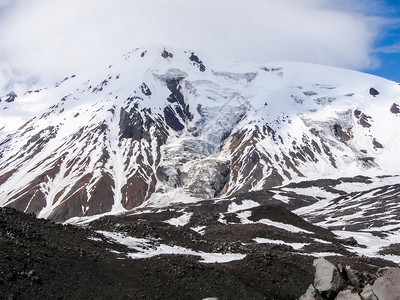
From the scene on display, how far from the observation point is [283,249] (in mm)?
49781

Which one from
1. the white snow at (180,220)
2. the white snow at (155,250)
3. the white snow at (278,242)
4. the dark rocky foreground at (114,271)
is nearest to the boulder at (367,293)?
the dark rocky foreground at (114,271)

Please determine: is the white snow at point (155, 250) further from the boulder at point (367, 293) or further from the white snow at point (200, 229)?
the boulder at point (367, 293)

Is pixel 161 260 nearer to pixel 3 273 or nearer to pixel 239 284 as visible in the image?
pixel 239 284

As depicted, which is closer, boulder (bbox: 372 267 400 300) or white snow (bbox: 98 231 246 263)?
boulder (bbox: 372 267 400 300)

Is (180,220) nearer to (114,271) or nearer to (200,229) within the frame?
(200,229)

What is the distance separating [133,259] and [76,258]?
5.09 m

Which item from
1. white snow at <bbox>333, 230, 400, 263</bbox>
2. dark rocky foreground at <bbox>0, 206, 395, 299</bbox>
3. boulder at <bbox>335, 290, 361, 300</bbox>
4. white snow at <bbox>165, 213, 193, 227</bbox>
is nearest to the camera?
boulder at <bbox>335, 290, 361, 300</bbox>

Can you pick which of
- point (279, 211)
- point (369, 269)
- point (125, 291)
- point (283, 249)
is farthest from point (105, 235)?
point (279, 211)

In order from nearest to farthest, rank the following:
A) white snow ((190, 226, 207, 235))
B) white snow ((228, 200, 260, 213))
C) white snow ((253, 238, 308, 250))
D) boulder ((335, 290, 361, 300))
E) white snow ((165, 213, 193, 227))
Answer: boulder ((335, 290, 361, 300)) < white snow ((253, 238, 308, 250)) < white snow ((190, 226, 207, 235)) < white snow ((165, 213, 193, 227)) < white snow ((228, 200, 260, 213))

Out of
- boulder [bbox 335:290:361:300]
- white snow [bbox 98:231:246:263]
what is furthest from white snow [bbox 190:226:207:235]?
boulder [bbox 335:290:361:300]

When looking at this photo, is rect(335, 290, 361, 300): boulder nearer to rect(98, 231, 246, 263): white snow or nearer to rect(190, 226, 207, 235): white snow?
rect(98, 231, 246, 263): white snow

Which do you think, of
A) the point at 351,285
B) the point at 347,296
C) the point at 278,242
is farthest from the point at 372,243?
the point at 347,296

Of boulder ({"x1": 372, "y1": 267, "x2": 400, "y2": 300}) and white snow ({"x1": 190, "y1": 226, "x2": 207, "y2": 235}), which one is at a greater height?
white snow ({"x1": 190, "y1": 226, "x2": 207, "y2": 235})

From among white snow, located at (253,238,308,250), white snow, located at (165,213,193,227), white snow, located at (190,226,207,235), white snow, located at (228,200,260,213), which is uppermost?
white snow, located at (228,200,260,213)
